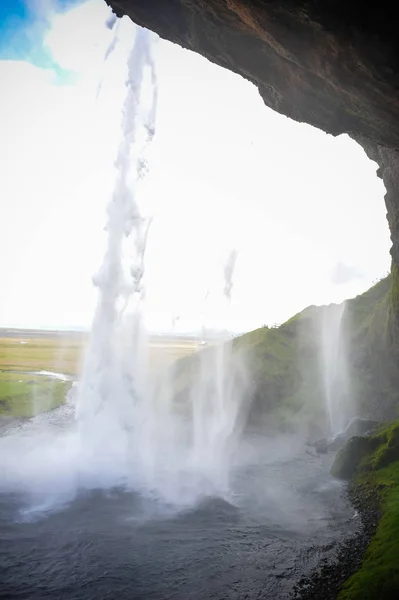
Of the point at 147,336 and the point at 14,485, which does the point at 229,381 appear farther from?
the point at 14,485

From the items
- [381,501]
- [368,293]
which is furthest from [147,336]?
[368,293]

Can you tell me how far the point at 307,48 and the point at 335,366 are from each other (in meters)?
49.5

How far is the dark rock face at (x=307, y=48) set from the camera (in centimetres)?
1436

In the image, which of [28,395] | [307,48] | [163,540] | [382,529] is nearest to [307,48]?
[307,48]

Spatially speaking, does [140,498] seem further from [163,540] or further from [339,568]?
[339,568]

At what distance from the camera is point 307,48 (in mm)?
16734

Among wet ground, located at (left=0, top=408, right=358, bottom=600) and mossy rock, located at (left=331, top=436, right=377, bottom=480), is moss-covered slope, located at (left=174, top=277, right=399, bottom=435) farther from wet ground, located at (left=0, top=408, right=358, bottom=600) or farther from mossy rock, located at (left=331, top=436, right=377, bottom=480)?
wet ground, located at (left=0, top=408, right=358, bottom=600)

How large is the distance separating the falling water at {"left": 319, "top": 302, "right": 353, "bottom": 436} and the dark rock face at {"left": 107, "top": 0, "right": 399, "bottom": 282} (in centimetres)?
3925

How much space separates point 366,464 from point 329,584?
52.6ft

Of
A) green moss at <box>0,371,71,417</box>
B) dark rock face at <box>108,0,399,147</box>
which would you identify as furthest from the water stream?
dark rock face at <box>108,0,399,147</box>

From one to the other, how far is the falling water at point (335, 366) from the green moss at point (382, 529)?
58.5ft

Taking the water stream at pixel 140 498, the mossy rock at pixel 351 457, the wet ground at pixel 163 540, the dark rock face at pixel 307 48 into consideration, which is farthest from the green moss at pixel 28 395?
the dark rock face at pixel 307 48

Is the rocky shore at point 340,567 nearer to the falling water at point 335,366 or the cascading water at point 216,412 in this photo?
the cascading water at point 216,412

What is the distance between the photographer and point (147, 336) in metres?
40.3
